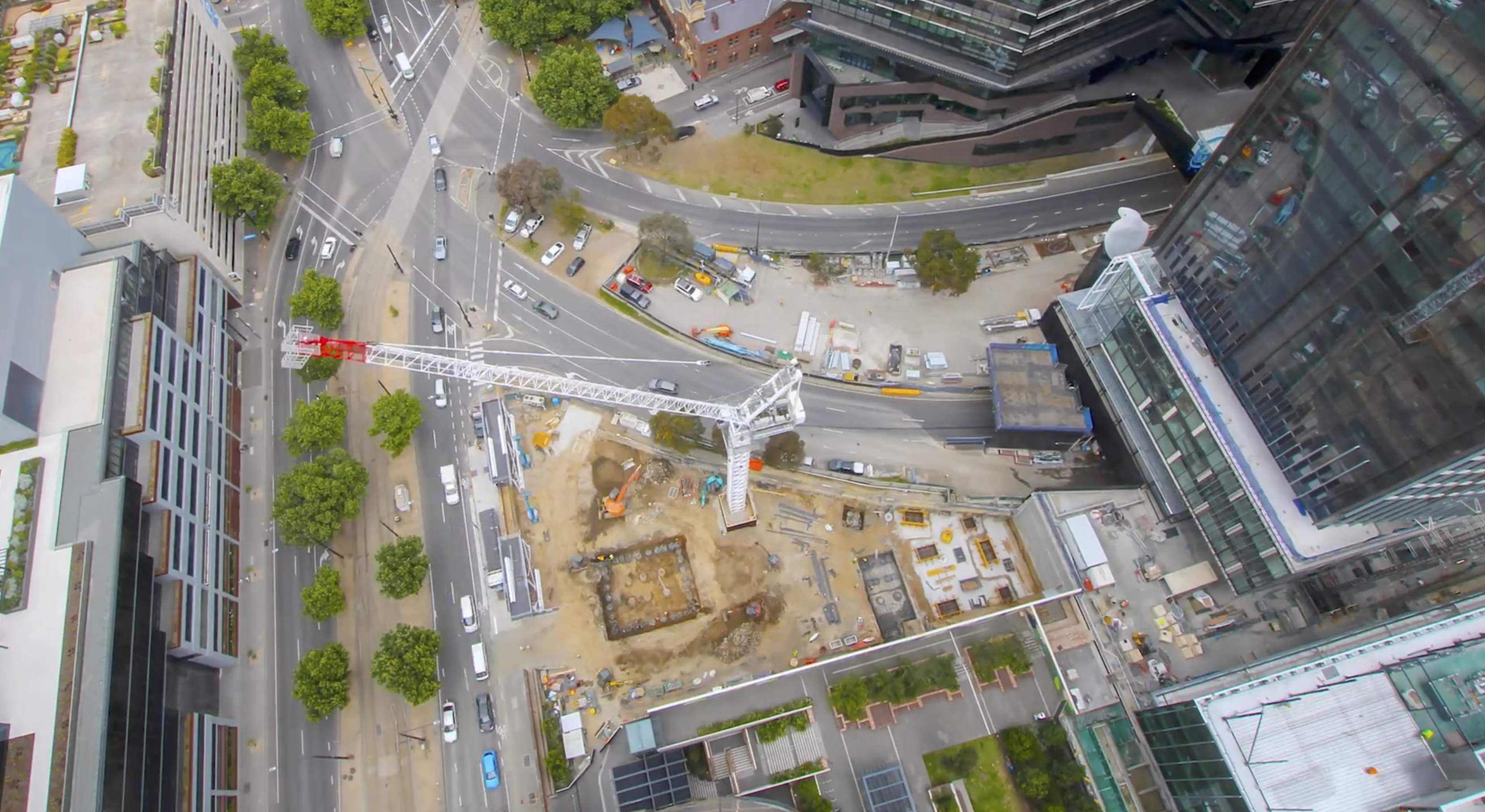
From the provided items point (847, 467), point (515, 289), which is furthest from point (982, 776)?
point (515, 289)

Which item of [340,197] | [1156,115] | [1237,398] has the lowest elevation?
[1237,398]

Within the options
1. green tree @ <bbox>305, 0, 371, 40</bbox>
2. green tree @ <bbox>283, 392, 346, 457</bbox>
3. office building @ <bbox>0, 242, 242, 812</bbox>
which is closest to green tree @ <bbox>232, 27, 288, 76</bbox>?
green tree @ <bbox>305, 0, 371, 40</bbox>

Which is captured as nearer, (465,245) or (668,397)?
(668,397)

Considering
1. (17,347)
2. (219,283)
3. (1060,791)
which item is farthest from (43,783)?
(1060,791)

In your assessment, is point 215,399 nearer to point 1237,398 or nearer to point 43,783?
point 43,783

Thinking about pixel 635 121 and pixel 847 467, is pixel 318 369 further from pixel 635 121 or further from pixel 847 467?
pixel 847 467
